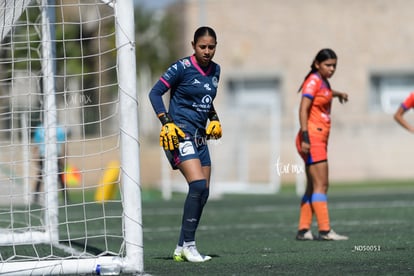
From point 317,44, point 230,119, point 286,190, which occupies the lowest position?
point 286,190

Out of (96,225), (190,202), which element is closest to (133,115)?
(190,202)

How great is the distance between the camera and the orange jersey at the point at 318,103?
11.0m

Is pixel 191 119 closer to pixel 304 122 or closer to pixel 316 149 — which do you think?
pixel 304 122

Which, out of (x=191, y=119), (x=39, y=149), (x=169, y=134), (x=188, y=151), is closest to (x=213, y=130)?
(x=191, y=119)

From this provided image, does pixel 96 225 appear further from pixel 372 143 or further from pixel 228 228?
pixel 372 143

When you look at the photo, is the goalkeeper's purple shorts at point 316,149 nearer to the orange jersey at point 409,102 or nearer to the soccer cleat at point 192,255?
the orange jersey at point 409,102

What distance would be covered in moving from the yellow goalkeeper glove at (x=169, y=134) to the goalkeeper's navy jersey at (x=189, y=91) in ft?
0.68

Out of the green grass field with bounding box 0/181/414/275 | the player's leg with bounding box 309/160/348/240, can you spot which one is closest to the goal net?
the green grass field with bounding box 0/181/414/275

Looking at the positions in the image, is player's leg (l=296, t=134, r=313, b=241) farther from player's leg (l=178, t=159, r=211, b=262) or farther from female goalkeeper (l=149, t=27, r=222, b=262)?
player's leg (l=178, t=159, r=211, b=262)

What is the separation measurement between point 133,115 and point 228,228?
17.6 ft

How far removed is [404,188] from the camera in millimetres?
24203

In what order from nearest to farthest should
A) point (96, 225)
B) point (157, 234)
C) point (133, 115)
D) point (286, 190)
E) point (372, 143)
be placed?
point (133, 115)
point (157, 234)
point (96, 225)
point (286, 190)
point (372, 143)

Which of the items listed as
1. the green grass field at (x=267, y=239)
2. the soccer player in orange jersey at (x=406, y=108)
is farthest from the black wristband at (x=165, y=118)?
the soccer player in orange jersey at (x=406, y=108)

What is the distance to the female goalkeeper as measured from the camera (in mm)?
8922
